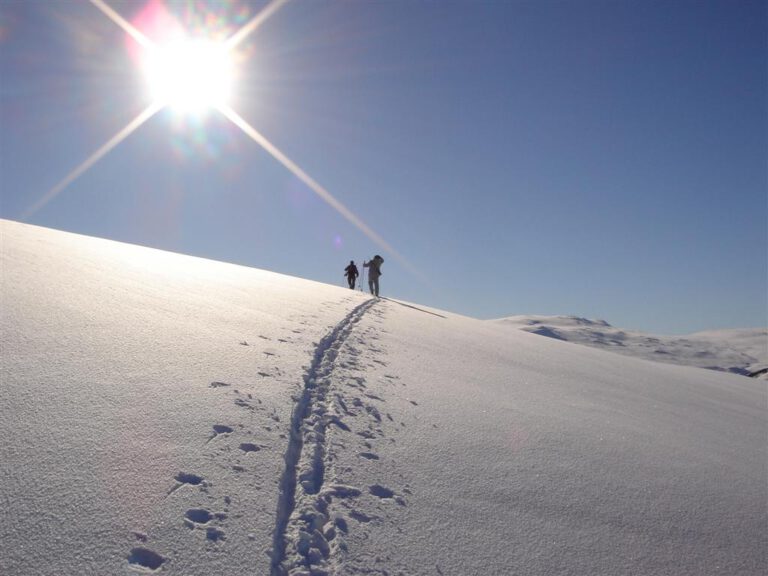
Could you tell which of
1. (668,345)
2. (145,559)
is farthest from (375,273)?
(668,345)

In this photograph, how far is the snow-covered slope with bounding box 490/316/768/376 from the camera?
41750mm

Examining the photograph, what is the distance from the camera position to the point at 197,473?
2.71 m

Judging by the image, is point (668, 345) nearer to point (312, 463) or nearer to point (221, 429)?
point (312, 463)

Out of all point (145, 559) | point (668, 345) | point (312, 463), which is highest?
point (668, 345)

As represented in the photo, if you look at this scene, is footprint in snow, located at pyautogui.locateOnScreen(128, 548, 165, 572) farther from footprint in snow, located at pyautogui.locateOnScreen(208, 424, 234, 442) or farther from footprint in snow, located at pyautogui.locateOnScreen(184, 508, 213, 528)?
footprint in snow, located at pyautogui.locateOnScreen(208, 424, 234, 442)

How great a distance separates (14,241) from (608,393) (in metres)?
11.7

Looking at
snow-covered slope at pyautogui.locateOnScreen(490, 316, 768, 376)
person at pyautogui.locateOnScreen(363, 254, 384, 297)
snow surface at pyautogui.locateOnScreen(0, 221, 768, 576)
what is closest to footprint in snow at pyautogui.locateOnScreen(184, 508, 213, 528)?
snow surface at pyautogui.locateOnScreen(0, 221, 768, 576)

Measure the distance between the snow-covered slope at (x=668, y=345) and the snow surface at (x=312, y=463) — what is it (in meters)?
42.0

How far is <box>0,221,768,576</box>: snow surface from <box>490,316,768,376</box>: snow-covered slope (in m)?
42.0

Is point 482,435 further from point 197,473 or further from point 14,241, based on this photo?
point 14,241

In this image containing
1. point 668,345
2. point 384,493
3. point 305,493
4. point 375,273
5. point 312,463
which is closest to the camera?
point 305,493

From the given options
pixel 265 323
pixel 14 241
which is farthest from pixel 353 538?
pixel 14 241

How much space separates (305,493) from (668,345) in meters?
56.9

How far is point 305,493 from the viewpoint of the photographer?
2.84m
